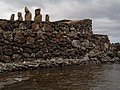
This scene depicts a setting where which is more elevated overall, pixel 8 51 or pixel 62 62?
pixel 8 51

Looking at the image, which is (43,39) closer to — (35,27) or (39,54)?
(35,27)

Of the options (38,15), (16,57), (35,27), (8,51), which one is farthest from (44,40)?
(8,51)

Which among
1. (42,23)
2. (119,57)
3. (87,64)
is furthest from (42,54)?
(119,57)

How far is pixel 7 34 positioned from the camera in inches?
678

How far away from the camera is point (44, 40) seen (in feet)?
61.8

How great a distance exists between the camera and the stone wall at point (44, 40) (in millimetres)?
17203

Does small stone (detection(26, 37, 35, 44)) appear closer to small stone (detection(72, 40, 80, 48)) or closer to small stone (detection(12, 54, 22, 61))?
small stone (detection(12, 54, 22, 61))

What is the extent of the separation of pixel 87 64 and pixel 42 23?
444 cm

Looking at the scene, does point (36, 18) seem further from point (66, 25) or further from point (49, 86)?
point (49, 86)

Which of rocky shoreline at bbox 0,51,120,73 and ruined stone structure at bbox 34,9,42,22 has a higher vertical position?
ruined stone structure at bbox 34,9,42,22

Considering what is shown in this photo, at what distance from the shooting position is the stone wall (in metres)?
17.2

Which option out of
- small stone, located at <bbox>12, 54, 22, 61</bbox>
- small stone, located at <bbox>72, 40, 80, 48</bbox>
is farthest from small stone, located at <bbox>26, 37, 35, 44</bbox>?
small stone, located at <bbox>72, 40, 80, 48</bbox>

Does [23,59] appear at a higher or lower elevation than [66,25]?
lower

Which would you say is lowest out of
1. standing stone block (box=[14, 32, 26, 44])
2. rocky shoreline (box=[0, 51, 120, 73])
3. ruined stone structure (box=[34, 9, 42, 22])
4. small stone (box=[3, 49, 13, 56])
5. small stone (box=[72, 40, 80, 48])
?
rocky shoreline (box=[0, 51, 120, 73])
